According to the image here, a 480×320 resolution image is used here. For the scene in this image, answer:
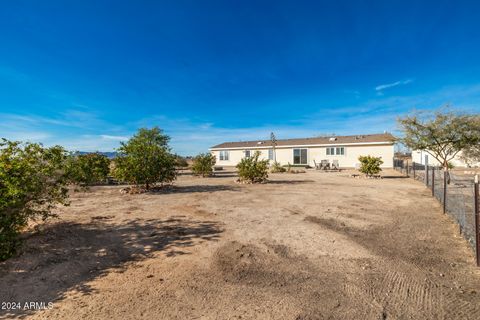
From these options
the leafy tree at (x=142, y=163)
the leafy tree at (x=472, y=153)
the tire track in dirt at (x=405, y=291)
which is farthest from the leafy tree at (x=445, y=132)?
the leafy tree at (x=142, y=163)

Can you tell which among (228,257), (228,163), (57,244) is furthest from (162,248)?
(228,163)

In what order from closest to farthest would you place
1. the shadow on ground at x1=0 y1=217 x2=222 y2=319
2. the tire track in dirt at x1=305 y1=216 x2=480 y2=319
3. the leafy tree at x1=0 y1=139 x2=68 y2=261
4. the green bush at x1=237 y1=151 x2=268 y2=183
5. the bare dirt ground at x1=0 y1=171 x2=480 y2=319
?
the tire track in dirt at x1=305 y1=216 x2=480 y2=319, the bare dirt ground at x1=0 y1=171 x2=480 y2=319, the shadow on ground at x1=0 y1=217 x2=222 y2=319, the leafy tree at x1=0 y1=139 x2=68 y2=261, the green bush at x1=237 y1=151 x2=268 y2=183

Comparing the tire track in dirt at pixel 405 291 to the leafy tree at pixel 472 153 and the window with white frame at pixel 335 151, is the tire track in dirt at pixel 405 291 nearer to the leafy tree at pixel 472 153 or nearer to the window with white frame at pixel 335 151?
the leafy tree at pixel 472 153

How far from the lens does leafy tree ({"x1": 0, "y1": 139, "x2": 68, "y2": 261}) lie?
4.33 meters

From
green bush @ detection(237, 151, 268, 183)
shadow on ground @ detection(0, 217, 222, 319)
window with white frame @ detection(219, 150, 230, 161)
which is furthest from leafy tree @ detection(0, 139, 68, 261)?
window with white frame @ detection(219, 150, 230, 161)

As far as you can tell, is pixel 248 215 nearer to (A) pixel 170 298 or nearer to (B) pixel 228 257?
(B) pixel 228 257

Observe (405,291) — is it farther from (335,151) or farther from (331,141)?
(331,141)

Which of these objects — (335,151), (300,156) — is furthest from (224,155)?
(335,151)

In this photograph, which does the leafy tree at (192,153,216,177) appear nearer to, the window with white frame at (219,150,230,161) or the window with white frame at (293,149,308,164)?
the window with white frame at (293,149,308,164)

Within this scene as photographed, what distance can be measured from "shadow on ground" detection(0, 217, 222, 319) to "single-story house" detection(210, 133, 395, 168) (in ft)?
79.3

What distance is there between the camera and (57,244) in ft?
16.7

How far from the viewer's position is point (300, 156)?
3195 cm

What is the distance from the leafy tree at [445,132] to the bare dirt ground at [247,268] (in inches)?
347

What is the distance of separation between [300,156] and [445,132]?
1890 centimetres
